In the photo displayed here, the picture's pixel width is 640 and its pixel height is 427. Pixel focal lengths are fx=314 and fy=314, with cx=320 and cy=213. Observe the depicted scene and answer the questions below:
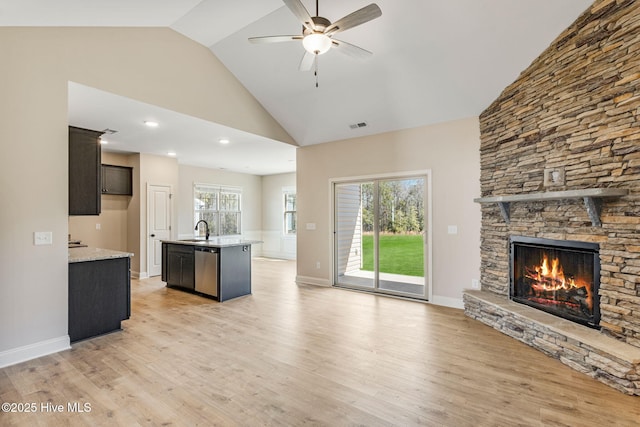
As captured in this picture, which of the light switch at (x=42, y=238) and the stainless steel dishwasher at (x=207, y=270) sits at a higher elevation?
the light switch at (x=42, y=238)

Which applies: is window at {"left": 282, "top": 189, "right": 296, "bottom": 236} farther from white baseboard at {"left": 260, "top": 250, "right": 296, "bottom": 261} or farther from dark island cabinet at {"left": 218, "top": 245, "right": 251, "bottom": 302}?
dark island cabinet at {"left": 218, "top": 245, "right": 251, "bottom": 302}

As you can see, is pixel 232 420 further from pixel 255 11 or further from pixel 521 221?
pixel 255 11

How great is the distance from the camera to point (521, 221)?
368cm

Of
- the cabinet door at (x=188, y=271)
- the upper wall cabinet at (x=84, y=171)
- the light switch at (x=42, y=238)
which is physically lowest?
the cabinet door at (x=188, y=271)

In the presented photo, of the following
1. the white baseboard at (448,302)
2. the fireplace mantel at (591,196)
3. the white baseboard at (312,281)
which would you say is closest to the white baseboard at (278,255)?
the white baseboard at (312,281)

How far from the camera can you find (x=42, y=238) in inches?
118

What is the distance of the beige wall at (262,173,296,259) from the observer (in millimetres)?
9680

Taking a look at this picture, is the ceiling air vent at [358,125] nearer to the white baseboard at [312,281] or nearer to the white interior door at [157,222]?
the white baseboard at [312,281]

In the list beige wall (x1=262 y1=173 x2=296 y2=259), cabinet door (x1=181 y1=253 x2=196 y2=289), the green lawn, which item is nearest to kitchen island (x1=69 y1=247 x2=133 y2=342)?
cabinet door (x1=181 y1=253 x2=196 y2=289)

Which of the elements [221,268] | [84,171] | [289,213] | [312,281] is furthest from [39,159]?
[289,213]

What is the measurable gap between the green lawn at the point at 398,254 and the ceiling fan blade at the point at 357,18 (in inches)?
133

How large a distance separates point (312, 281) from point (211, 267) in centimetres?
199

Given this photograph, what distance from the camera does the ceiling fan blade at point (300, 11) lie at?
226cm

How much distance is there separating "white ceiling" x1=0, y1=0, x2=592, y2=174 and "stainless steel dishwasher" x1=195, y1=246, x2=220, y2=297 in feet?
6.78
